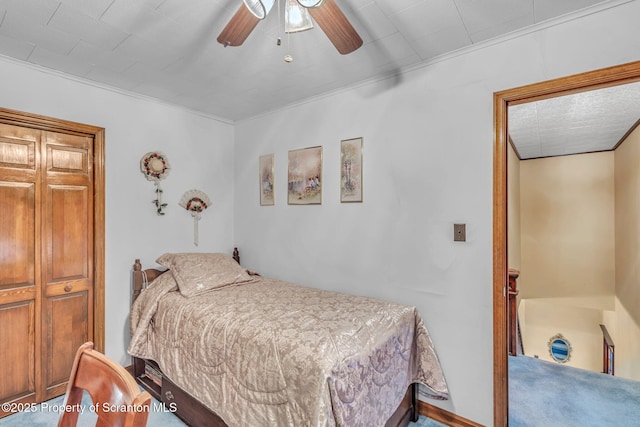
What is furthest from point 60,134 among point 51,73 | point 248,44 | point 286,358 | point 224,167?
point 286,358

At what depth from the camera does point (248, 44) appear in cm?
201

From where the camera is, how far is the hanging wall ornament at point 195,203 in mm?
3205

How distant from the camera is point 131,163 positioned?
280 centimetres

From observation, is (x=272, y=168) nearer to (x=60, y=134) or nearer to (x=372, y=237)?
(x=372, y=237)

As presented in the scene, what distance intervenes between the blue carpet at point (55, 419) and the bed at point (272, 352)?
7cm

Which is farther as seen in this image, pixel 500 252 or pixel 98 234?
pixel 98 234

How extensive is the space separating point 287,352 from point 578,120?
373 cm

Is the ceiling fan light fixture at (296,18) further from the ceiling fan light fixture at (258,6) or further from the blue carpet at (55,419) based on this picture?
the blue carpet at (55,419)

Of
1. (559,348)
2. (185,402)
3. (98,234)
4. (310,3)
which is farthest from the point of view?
(559,348)

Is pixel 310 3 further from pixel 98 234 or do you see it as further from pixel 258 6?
pixel 98 234

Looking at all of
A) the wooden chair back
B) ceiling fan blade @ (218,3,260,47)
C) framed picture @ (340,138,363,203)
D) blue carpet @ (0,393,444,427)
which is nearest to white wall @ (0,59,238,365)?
blue carpet @ (0,393,444,427)

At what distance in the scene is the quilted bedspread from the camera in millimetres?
1443

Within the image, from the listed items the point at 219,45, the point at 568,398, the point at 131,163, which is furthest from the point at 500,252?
the point at 131,163

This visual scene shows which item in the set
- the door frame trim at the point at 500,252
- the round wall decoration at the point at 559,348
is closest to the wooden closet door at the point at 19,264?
the door frame trim at the point at 500,252
